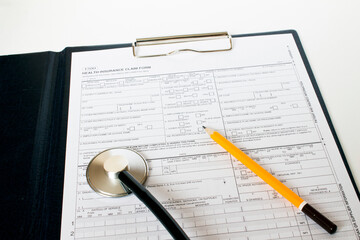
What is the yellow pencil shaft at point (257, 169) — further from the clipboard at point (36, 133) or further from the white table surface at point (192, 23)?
the white table surface at point (192, 23)

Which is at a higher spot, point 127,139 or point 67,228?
point 127,139

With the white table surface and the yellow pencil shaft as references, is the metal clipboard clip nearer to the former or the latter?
the white table surface

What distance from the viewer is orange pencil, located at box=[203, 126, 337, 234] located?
0.43 metres

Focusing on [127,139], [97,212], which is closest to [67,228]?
[97,212]

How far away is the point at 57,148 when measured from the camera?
51cm

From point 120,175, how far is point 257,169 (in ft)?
0.71

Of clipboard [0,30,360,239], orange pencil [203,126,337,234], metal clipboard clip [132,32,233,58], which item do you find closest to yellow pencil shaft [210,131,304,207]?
orange pencil [203,126,337,234]

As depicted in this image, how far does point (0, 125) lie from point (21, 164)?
94 mm

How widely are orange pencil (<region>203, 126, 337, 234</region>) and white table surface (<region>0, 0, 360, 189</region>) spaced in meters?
0.24

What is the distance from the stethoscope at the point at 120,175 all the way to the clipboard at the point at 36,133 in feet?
0.19

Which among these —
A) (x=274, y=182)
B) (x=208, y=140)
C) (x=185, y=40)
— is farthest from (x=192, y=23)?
(x=274, y=182)

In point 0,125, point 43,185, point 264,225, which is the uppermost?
point 0,125

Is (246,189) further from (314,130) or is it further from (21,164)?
(21,164)

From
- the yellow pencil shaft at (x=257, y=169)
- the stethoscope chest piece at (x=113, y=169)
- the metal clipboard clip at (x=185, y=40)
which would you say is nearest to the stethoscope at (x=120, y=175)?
the stethoscope chest piece at (x=113, y=169)
